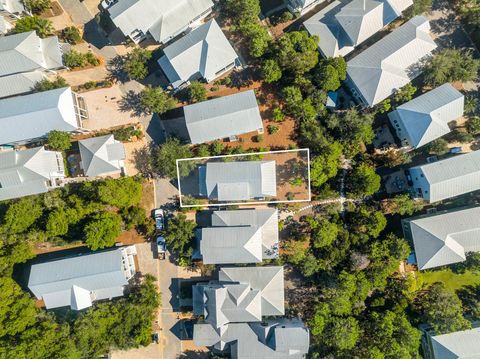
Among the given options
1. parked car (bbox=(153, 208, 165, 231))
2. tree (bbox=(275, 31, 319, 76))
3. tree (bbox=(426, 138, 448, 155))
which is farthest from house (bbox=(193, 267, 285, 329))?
tree (bbox=(275, 31, 319, 76))

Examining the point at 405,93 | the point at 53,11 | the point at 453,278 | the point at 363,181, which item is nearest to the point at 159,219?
the point at 363,181

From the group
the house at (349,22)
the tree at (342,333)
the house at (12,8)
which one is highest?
the house at (12,8)

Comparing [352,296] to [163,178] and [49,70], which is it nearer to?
[163,178]

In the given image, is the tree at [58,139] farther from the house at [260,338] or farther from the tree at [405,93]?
the tree at [405,93]

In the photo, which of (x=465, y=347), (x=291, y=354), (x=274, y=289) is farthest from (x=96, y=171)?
(x=465, y=347)

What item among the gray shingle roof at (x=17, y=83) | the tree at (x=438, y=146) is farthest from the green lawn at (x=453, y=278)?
the gray shingle roof at (x=17, y=83)

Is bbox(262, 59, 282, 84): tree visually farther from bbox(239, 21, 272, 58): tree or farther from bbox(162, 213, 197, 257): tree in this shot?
bbox(162, 213, 197, 257): tree
